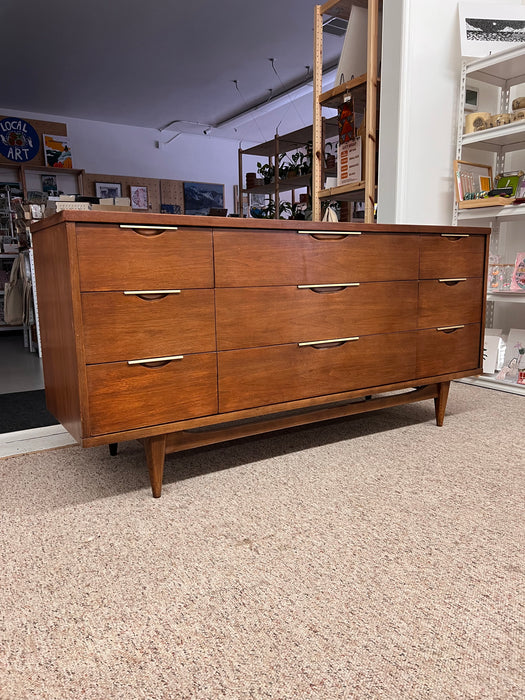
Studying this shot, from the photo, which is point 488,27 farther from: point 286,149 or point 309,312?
point 286,149

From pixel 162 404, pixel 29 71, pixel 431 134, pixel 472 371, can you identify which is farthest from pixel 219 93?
pixel 162 404

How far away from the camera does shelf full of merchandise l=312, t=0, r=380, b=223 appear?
8.46 ft

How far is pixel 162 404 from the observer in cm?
134

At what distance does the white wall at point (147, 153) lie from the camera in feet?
24.7

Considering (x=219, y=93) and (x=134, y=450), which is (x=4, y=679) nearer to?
(x=134, y=450)

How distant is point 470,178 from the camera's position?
262 cm

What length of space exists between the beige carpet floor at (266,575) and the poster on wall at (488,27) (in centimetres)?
201

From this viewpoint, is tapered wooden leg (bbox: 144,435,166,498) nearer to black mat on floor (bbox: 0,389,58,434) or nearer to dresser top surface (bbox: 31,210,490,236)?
dresser top surface (bbox: 31,210,490,236)

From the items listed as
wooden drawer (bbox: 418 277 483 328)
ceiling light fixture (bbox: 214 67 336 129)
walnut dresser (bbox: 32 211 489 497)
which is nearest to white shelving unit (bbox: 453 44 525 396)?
wooden drawer (bbox: 418 277 483 328)

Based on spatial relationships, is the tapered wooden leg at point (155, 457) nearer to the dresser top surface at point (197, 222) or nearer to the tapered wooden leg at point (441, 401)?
the dresser top surface at point (197, 222)

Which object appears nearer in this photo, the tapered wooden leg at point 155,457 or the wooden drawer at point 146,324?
the wooden drawer at point 146,324

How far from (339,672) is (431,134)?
99.7 inches

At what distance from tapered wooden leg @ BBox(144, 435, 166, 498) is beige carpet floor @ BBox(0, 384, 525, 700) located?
4cm

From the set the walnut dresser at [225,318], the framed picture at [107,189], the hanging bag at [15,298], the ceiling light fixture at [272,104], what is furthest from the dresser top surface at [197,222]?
the framed picture at [107,189]
